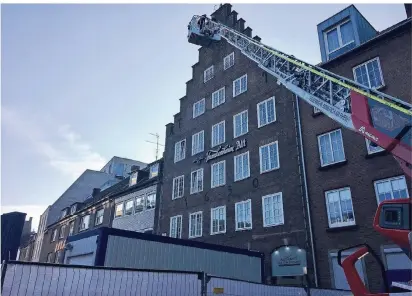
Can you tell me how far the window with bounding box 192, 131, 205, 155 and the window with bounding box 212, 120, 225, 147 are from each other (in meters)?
1.45

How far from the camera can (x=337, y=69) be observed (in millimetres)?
19719

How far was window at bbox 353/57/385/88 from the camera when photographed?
1764 centimetres

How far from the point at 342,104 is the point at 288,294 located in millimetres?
7165

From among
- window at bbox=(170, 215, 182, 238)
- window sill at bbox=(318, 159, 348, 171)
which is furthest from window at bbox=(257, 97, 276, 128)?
window at bbox=(170, 215, 182, 238)

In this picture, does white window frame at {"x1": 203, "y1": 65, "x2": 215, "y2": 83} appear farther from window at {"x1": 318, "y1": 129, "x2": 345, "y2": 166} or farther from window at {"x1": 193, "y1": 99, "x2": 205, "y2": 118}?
window at {"x1": 318, "y1": 129, "x2": 345, "y2": 166}

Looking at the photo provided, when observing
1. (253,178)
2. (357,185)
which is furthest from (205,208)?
(357,185)

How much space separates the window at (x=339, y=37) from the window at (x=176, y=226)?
1715 cm

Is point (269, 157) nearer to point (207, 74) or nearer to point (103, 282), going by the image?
point (207, 74)

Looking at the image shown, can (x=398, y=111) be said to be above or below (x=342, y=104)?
below

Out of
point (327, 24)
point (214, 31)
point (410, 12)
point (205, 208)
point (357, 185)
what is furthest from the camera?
point (214, 31)

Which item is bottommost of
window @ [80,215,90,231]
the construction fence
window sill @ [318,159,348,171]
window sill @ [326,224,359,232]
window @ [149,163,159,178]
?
the construction fence

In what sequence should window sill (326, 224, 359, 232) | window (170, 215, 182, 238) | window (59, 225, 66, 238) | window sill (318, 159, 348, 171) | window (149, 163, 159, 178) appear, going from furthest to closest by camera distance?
window (59, 225, 66, 238) < window (149, 163, 159, 178) < window (170, 215, 182, 238) < window sill (318, 159, 348, 171) < window sill (326, 224, 359, 232)

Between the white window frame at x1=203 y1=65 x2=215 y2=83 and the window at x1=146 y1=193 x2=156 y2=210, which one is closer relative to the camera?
the white window frame at x1=203 y1=65 x2=215 y2=83

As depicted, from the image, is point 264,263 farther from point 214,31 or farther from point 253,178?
point 214,31
